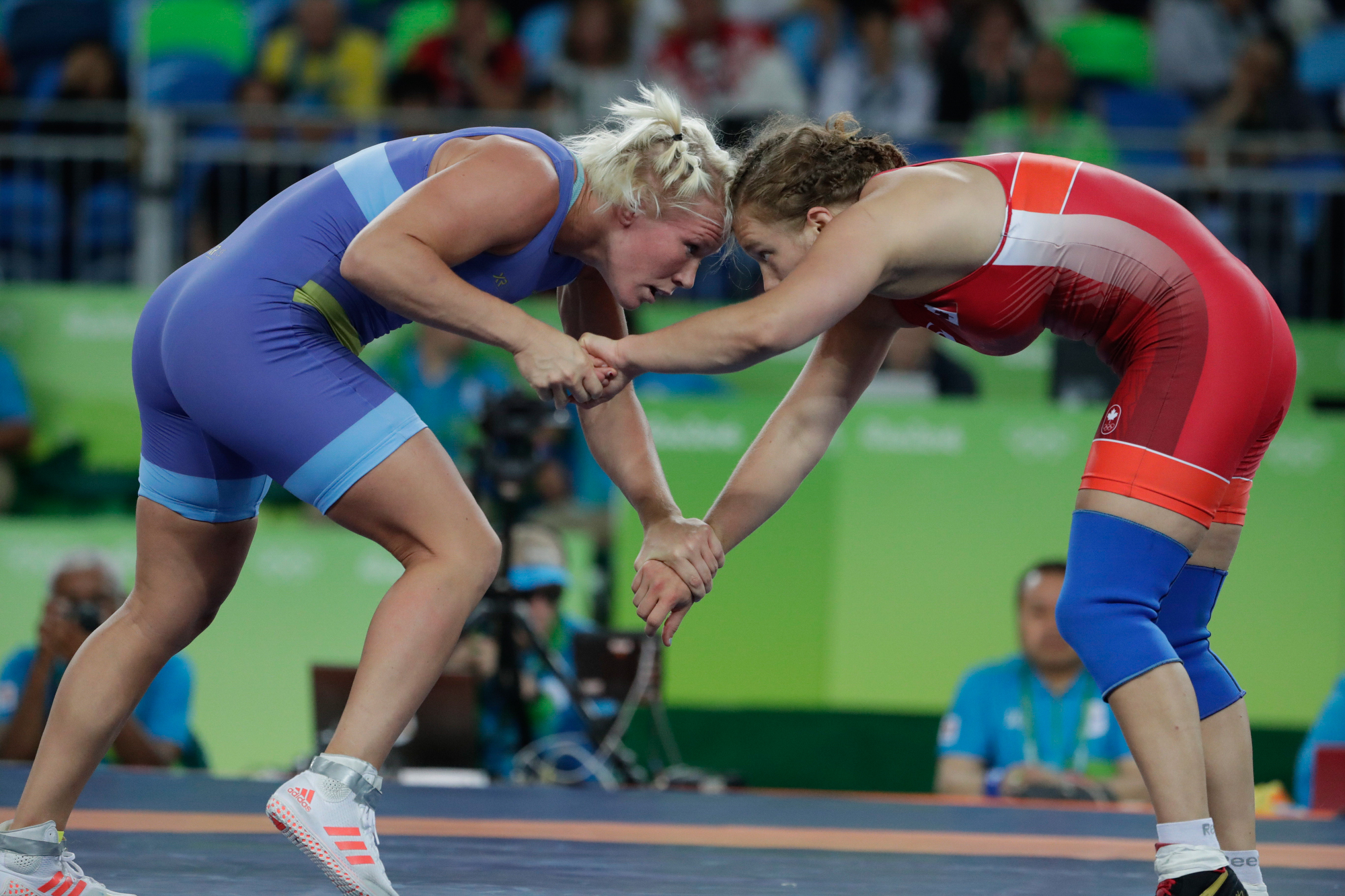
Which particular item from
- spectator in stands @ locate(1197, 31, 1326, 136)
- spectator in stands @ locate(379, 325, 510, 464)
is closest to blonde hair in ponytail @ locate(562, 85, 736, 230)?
spectator in stands @ locate(379, 325, 510, 464)

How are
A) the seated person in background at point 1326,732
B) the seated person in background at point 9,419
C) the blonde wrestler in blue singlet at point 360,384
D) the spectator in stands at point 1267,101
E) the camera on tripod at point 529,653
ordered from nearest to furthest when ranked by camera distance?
the blonde wrestler in blue singlet at point 360,384
the seated person in background at point 1326,732
the camera on tripod at point 529,653
the seated person in background at point 9,419
the spectator in stands at point 1267,101

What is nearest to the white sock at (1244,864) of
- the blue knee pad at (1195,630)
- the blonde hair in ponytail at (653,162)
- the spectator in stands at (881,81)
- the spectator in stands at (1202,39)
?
the blue knee pad at (1195,630)

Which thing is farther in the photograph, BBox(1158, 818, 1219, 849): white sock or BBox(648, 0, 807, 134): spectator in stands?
BBox(648, 0, 807, 134): spectator in stands

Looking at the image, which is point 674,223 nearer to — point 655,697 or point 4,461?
point 655,697

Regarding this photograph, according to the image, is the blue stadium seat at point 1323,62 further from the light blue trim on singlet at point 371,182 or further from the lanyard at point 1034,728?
the light blue trim on singlet at point 371,182

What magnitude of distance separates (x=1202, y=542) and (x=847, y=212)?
0.90 metres

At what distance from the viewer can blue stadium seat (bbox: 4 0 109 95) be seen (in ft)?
26.1

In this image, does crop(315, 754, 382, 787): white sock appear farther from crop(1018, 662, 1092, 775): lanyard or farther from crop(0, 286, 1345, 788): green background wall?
crop(0, 286, 1345, 788): green background wall

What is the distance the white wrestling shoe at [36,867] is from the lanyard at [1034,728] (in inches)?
114

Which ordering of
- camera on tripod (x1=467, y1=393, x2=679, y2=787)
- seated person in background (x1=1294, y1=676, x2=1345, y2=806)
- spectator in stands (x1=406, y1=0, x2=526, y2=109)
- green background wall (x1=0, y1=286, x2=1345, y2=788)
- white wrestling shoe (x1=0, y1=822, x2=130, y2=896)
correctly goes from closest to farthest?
white wrestling shoe (x1=0, y1=822, x2=130, y2=896)
seated person in background (x1=1294, y1=676, x2=1345, y2=806)
camera on tripod (x1=467, y1=393, x2=679, y2=787)
green background wall (x1=0, y1=286, x2=1345, y2=788)
spectator in stands (x1=406, y1=0, x2=526, y2=109)

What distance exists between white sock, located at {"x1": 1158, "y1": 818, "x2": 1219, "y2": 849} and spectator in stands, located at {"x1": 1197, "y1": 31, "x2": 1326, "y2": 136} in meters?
5.79

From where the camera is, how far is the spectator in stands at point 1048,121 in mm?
6980

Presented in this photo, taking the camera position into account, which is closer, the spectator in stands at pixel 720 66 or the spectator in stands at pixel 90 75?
the spectator in stands at pixel 90 75

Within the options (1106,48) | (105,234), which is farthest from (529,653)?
(1106,48)
